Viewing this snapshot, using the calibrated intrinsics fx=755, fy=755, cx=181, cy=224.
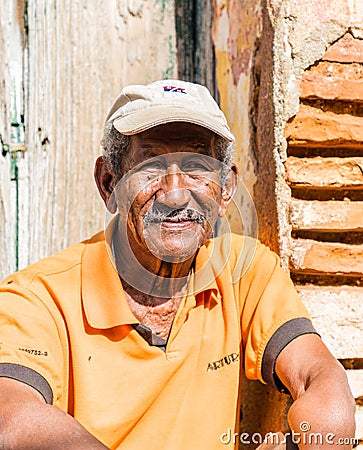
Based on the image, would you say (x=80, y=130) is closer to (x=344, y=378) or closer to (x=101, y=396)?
(x=101, y=396)

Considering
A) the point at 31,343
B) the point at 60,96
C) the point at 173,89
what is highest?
the point at 173,89

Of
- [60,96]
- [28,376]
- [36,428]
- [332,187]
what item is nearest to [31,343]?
[28,376]

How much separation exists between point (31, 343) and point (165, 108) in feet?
2.07

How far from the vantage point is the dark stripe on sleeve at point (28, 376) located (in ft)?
5.22

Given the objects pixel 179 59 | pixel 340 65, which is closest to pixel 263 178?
pixel 340 65

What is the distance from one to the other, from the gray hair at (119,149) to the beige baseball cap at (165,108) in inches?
1.5

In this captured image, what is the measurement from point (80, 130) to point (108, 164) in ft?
1.81

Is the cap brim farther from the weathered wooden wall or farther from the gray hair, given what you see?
the weathered wooden wall

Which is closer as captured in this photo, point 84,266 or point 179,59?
point 84,266

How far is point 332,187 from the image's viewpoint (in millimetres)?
1988

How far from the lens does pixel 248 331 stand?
1929mm

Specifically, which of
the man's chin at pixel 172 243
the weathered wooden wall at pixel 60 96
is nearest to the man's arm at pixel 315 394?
the man's chin at pixel 172 243

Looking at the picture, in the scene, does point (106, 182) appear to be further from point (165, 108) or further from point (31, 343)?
point (31, 343)

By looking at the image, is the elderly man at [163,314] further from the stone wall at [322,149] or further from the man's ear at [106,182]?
the stone wall at [322,149]
